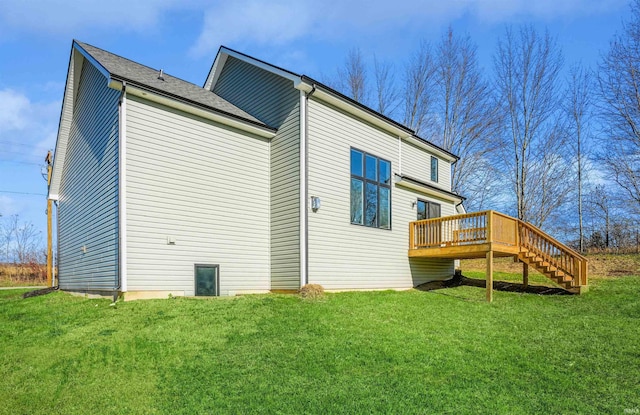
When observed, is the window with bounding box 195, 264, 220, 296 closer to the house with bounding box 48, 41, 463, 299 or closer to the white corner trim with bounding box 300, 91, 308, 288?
the house with bounding box 48, 41, 463, 299

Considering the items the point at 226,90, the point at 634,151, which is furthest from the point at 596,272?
the point at 226,90

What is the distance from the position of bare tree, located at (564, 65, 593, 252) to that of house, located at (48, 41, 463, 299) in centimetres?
1399

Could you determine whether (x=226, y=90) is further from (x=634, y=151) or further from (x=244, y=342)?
(x=634, y=151)

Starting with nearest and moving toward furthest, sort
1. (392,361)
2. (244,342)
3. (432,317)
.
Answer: (392,361) → (244,342) → (432,317)

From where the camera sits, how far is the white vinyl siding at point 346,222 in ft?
34.9

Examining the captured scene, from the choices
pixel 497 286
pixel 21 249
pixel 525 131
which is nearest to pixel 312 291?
pixel 497 286

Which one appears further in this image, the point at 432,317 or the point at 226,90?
the point at 226,90

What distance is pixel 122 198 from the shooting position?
8516 mm

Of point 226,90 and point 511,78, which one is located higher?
point 511,78

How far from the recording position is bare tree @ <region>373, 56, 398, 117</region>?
26125 millimetres

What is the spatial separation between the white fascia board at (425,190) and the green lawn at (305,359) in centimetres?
535

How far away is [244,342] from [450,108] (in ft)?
69.7

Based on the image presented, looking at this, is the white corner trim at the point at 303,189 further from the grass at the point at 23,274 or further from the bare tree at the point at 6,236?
the bare tree at the point at 6,236

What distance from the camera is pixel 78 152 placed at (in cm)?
1264
